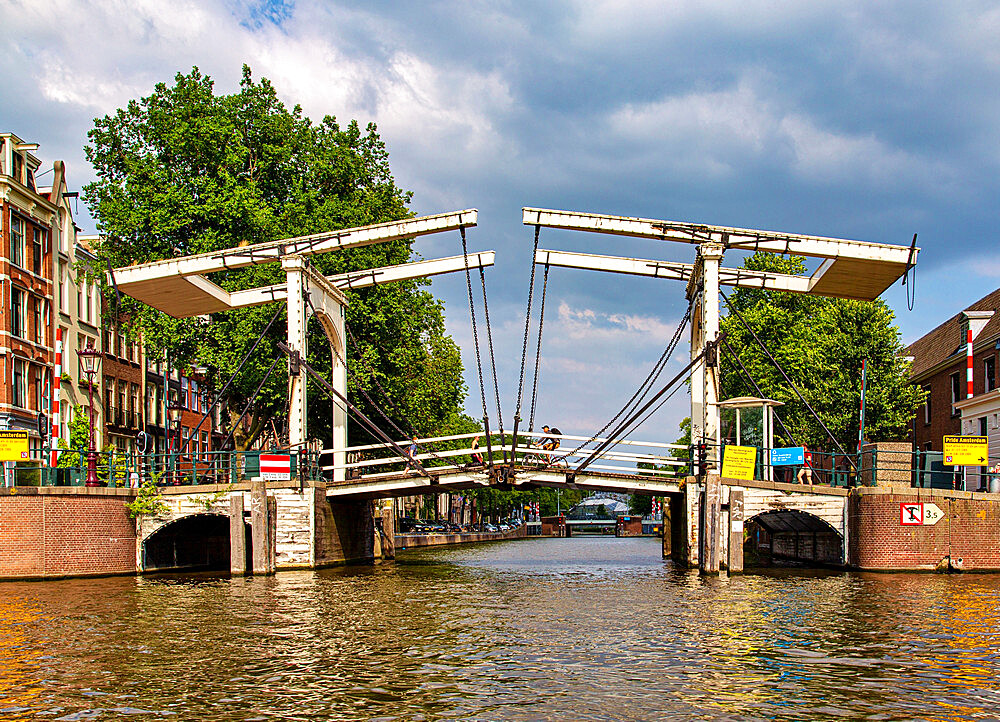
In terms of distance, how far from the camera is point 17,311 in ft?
134

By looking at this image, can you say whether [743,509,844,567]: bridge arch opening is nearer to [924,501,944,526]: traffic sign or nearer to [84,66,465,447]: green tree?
[924,501,944,526]: traffic sign

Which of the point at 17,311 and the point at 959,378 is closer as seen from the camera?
the point at 17,311

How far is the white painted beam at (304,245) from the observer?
28.3 metres

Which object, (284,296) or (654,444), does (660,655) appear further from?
(284,296)

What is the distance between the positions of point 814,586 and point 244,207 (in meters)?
22.2

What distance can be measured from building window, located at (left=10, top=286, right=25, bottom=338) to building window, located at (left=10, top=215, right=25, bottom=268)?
1.05 metres

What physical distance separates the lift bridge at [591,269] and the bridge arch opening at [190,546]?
447 centimetres

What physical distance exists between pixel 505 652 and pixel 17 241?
33230 millimetres

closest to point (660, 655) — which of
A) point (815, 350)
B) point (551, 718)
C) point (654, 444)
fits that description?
point (551, 718)

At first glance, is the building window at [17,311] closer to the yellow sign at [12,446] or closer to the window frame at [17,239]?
the window frame at [17,239]

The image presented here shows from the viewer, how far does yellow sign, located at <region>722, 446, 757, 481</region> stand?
2612 cm

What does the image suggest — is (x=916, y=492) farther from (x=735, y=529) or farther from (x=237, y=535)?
(x=237, y=535)

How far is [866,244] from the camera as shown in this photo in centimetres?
2711

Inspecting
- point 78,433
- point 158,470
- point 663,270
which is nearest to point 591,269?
point 663,270
